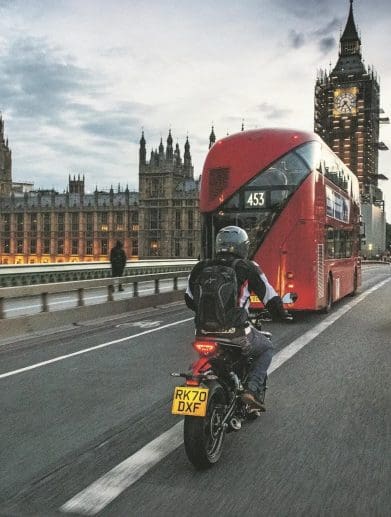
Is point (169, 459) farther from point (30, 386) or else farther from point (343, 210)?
point (343, 210)

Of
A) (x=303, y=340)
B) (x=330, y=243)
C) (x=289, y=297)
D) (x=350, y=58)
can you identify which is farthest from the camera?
(x=350, y=58)

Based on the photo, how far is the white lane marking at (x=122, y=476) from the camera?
3779mm

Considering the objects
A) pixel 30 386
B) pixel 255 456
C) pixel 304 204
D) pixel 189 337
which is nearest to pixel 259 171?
pixel 304 204

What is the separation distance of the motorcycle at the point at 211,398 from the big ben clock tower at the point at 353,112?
18701 centimetres

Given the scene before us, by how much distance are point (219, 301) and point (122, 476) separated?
1.37 m

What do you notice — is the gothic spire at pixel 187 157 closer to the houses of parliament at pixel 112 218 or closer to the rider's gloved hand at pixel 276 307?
the houses of parliament at pixel 112 218

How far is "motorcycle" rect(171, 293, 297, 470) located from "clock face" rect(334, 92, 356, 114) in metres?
194

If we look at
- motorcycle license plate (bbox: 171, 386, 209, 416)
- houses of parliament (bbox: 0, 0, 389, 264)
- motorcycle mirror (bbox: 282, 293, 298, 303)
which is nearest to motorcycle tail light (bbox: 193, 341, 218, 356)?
motorcycle license plate (bbox: 171, 386, 209, 416)

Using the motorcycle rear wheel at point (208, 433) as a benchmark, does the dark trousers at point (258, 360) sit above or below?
above

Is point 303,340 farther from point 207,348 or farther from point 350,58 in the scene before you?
point 350,58

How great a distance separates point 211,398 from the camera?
4.50 m

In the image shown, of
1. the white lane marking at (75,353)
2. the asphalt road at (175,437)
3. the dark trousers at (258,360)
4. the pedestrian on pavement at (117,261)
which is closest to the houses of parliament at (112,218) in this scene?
the pedestrian on pavement at (117,261)

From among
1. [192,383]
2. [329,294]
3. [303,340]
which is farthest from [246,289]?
[329,294]

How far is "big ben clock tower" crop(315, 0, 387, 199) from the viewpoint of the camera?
18912 centimetres
